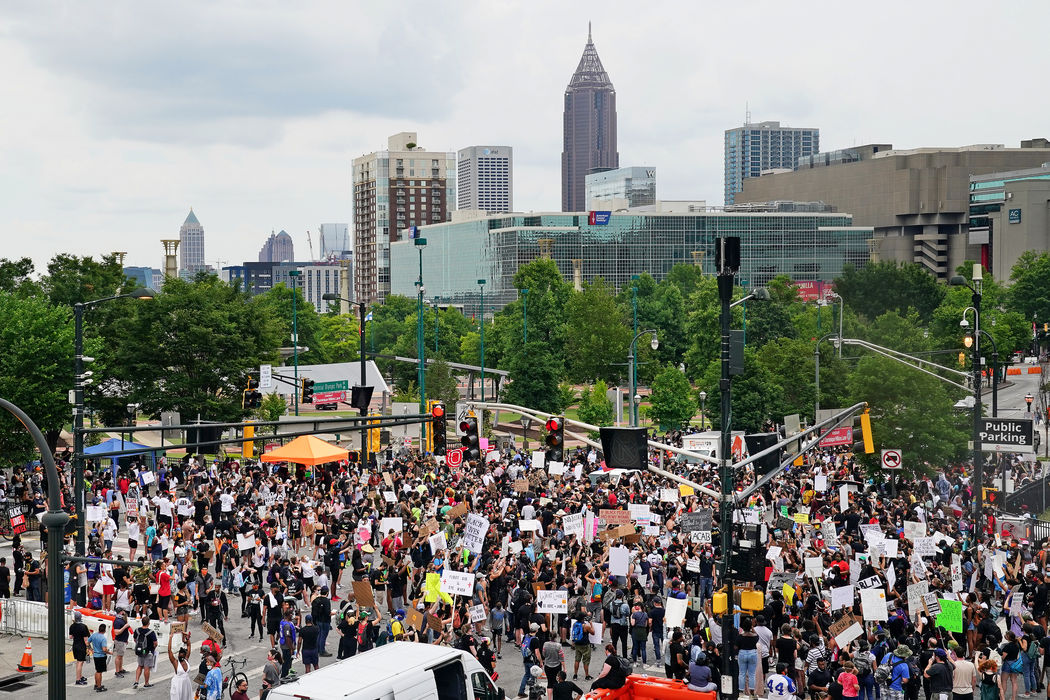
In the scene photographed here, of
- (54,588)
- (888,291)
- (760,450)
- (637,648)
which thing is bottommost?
(637,648)

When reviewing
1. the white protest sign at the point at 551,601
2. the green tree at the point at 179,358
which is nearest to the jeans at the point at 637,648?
the white protest sign at the point at 551,601

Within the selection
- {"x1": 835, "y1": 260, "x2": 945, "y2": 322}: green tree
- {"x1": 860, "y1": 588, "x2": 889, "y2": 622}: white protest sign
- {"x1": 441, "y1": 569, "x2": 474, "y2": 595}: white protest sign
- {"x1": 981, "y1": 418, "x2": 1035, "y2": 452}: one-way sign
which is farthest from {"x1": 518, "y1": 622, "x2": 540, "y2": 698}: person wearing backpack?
{"x1": 835, "y1": 260, "x2": 945, "y2": 322}: green tree

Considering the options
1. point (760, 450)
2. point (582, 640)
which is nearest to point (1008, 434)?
point (760, 450)

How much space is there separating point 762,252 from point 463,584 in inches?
5976

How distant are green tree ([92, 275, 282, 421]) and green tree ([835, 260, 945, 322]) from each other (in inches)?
2884

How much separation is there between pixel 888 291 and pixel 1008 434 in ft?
281

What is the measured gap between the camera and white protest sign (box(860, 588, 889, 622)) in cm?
1995

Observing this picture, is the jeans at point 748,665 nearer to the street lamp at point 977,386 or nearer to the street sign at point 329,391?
the street lamp at point 977,386

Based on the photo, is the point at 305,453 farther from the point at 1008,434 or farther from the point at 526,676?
the point at 1008,434

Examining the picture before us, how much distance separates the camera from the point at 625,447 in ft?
63.3

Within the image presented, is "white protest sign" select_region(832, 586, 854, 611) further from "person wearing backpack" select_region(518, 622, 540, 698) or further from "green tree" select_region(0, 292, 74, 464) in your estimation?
"green tree" select_region(0, 292, 74, 464)

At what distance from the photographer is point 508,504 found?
3306cm

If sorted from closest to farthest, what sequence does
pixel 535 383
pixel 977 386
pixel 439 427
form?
pixel 439 427
pixel 977 386
pixel 535 383

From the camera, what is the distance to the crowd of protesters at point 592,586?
19.0 metres
